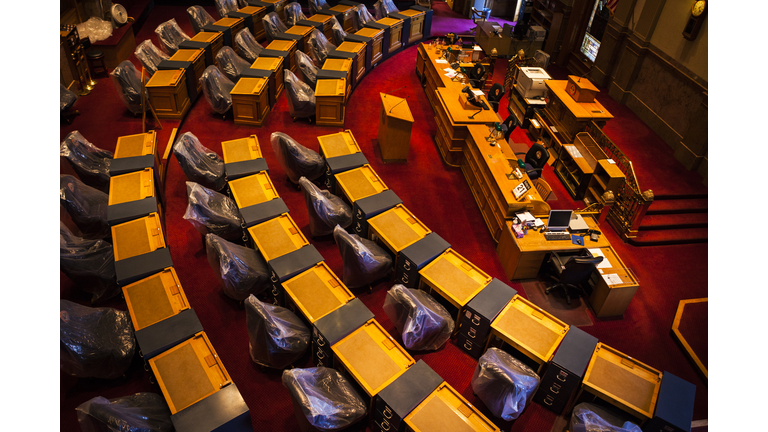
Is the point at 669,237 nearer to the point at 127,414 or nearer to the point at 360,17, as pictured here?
the point at 127,414

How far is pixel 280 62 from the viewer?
9.96 meters

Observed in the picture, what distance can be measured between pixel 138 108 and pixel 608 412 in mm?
9571

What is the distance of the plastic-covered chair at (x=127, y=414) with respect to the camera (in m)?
3.40

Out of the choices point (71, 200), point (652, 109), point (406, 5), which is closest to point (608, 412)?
point (71, 200)

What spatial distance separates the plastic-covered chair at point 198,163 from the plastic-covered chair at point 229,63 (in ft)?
12.1

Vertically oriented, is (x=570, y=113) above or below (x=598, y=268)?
above

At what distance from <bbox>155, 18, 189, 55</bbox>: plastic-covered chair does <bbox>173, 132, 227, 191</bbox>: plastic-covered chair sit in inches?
222

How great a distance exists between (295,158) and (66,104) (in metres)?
4.91

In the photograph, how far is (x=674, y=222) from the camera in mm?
7773

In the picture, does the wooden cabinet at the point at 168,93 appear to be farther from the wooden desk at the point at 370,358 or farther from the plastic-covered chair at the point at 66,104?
the wooden desk at the point at 370,358

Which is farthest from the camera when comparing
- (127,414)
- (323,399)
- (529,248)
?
(529,248)

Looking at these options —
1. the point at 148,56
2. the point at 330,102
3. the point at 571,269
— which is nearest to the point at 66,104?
the point at 148,56

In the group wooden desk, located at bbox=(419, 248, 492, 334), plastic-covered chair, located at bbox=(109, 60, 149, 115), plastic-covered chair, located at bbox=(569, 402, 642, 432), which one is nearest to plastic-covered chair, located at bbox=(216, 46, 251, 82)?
plastic-covered chair, located at bbox=(109, 60, 149, 115)

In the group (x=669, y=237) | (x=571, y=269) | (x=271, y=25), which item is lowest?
(x=669, y=237)
